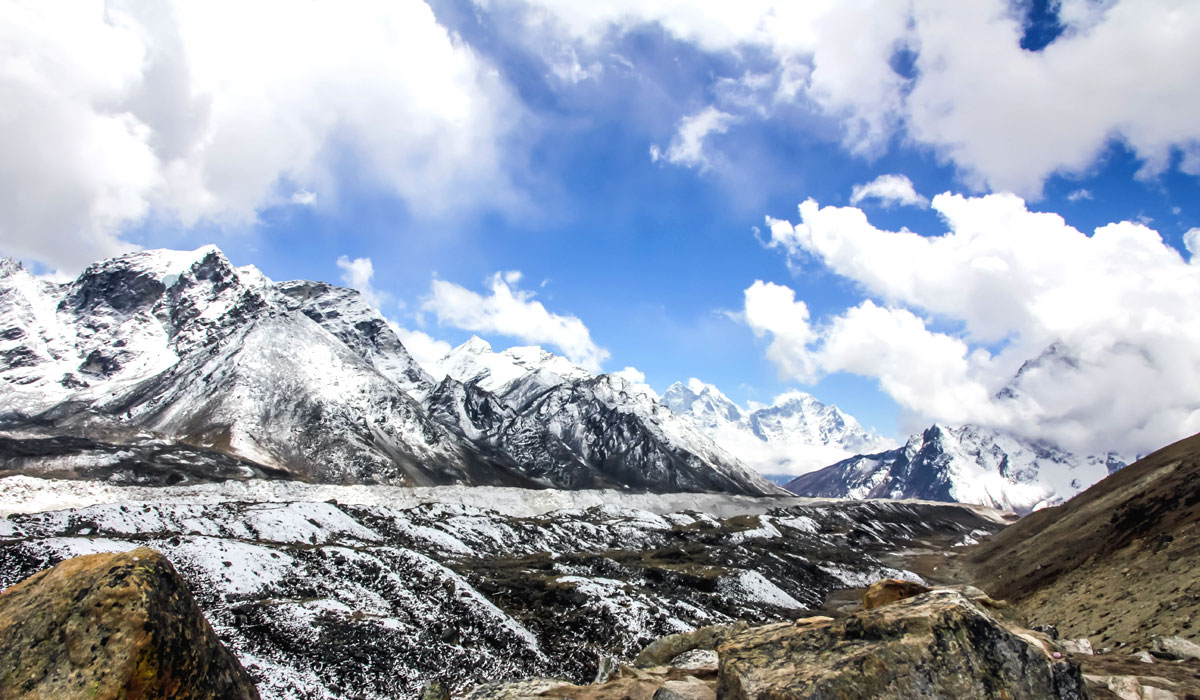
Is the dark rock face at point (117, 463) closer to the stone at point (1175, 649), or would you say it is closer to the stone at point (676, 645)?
the stone at point (676, 645)

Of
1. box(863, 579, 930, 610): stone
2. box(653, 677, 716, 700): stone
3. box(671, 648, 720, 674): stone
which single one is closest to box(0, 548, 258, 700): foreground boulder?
box(653, 677, 716, 700): stone

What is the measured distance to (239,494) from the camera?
4990 inches

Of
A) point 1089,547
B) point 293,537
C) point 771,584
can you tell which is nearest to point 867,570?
point 771,584

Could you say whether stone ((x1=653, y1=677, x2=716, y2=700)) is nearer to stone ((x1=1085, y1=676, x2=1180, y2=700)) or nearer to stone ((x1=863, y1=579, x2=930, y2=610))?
stone ((x1=863, y1=579, x2=930, y2=610))

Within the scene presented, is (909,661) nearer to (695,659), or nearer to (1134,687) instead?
(1134,687)

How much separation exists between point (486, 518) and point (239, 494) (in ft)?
216

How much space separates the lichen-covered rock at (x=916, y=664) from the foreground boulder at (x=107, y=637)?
32.6ft

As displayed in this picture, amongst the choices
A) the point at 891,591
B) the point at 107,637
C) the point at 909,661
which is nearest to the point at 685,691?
the point at 909,661

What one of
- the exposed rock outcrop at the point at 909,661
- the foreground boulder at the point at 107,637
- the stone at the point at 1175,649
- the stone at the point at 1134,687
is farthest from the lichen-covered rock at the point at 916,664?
the stone at the point at 1175,649

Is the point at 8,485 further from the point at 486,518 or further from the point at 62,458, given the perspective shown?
the point at 486,518

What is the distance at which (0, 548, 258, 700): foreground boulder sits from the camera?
959cm

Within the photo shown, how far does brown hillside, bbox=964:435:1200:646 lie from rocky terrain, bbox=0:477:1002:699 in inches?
940

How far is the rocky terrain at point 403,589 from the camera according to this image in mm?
33281

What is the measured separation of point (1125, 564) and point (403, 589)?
51.2m
